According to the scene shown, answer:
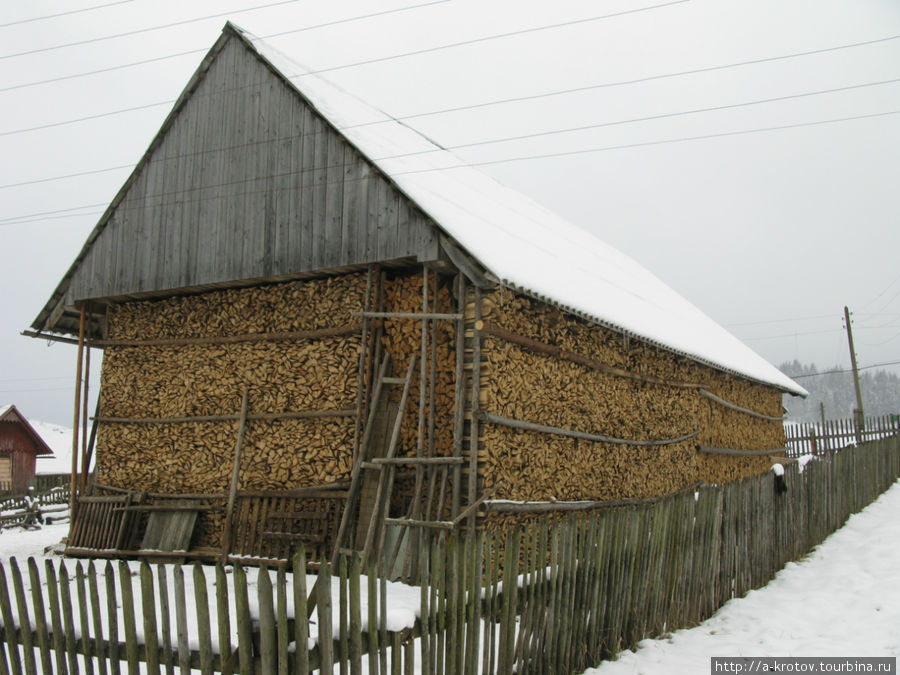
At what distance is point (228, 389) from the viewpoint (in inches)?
436

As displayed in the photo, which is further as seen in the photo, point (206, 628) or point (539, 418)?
point (539, 418)

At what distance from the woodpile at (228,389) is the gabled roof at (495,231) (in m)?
1.74

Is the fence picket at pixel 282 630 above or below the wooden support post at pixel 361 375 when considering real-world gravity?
below

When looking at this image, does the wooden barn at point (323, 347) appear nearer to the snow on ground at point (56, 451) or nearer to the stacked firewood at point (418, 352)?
the stacked firewood at point (418, 352)

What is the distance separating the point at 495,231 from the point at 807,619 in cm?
654

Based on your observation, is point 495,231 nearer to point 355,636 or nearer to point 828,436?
point 355,636

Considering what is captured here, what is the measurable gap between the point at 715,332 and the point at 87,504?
17400mm

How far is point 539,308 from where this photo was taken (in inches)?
403

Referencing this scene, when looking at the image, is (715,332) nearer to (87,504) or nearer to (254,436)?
(254,436)

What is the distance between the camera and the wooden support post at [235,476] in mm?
10406

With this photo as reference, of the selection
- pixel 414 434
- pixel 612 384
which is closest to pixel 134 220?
pixel 414 434

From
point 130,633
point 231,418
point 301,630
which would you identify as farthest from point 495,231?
point 301,630

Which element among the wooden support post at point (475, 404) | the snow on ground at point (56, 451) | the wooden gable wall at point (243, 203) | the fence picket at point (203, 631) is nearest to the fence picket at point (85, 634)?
the fence picket at point (203, 631)

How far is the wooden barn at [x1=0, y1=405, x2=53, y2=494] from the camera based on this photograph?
36625 mm
